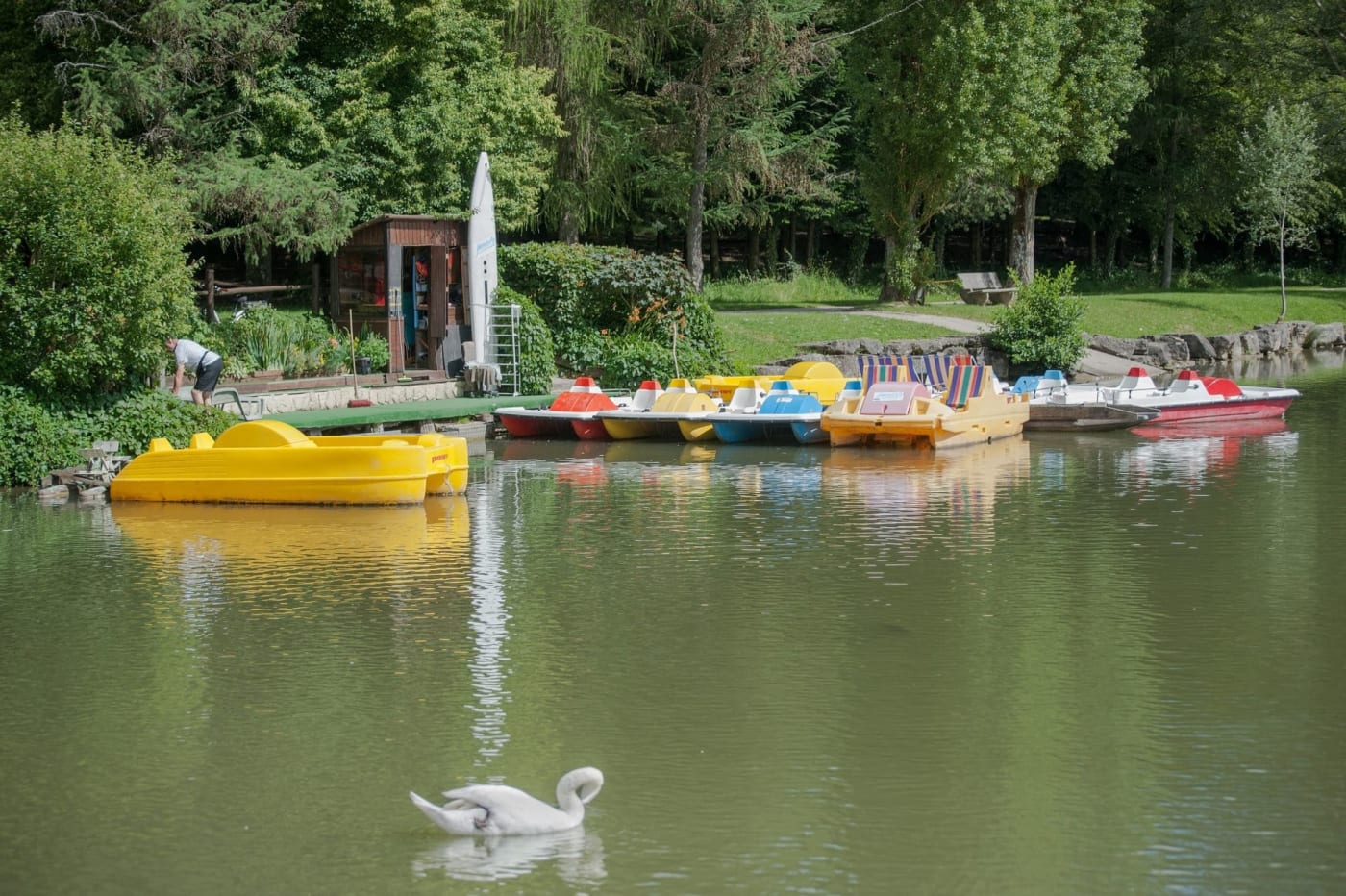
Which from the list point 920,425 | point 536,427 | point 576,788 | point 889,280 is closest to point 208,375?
point 536,427

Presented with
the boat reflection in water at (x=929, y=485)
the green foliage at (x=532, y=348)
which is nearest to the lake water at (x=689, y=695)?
the boat reflection in water at (x=929, y=485)

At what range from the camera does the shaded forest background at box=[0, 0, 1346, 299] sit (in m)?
28.6

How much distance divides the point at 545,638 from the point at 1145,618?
4456mm

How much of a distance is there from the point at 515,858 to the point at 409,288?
881 inches

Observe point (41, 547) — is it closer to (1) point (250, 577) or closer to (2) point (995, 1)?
(1) point (250, 577)

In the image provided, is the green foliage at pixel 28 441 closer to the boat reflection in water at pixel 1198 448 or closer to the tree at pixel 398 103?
the tree at pixel 398 103

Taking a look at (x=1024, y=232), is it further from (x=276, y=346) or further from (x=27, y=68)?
(x=27, y=68)

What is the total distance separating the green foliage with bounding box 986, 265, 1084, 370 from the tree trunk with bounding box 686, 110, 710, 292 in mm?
9149

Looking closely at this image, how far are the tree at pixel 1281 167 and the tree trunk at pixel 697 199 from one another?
16927 millimetres

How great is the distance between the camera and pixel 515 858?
718 centimetres

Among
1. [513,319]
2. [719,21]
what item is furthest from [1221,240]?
[513,319]

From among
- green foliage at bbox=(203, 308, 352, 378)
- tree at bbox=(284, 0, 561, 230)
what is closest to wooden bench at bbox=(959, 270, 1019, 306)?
tree at bbox=(284, 0, 561, 230)

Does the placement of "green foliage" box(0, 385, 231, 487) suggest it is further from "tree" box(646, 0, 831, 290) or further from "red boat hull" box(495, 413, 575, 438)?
"tree" box(646, 0, 831, 290)

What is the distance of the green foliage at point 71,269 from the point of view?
59.6 ft
